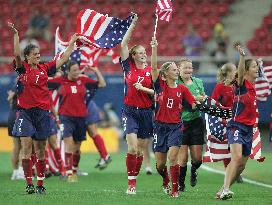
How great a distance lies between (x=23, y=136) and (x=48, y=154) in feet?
14.8

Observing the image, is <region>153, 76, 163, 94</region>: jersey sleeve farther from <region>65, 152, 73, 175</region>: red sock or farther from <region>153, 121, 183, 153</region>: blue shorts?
<region>65, 152, 73, 175</region>: red sock

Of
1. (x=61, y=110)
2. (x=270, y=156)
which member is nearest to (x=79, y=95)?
(x=61, y=110)

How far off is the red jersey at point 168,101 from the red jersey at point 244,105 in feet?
2.93

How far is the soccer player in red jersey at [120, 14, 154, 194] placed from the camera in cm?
1423

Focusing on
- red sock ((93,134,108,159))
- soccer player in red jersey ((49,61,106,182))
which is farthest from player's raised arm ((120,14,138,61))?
red sock ((93,134,108,159))

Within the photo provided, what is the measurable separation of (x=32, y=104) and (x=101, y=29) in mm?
2125

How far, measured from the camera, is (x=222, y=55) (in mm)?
27812

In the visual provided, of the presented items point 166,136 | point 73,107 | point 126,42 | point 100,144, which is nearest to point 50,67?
point 126,42

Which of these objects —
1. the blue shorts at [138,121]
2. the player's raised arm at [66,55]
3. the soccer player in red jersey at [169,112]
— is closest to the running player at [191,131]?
the blue shorts at [138,121]

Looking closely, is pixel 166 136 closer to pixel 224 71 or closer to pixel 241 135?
pixel 241 135

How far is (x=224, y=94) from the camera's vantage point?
1548 cm

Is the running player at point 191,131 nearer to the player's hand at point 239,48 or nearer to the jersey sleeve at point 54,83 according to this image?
the player's hand at point 239,48

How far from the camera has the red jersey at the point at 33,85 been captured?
45.8 feet

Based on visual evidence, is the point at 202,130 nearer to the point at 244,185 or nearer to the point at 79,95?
the point at 244,185
